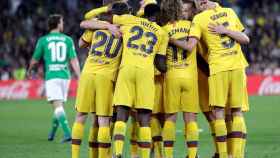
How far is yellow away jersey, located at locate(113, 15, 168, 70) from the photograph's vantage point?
1176 centimetres

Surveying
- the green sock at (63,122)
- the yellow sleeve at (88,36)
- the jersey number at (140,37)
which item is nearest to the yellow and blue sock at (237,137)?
the jersey number at (140,37)

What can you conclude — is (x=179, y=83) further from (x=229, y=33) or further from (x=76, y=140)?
(x=76, y=140)

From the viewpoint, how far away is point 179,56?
1236 cm

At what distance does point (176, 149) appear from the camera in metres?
15.0

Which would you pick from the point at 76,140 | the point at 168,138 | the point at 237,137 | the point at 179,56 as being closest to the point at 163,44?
the point at 179,56

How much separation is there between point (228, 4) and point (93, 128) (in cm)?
2697

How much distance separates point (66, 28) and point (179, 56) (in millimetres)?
24441

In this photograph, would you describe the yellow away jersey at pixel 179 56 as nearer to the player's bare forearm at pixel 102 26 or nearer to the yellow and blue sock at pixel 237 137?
the player's bare forearm at pixel 102 26

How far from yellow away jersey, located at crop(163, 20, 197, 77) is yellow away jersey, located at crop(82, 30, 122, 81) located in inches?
33.4

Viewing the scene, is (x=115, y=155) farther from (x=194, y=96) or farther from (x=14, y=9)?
(x=14, y=9)

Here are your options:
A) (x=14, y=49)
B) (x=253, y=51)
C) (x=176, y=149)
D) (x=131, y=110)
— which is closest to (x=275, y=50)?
(x=253, y=51)

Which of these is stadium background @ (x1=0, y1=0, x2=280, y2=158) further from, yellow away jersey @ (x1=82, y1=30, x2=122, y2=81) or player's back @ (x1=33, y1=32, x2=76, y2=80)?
yellow away jersey @ (x1=82, y1=30, x2=122, y2=81)

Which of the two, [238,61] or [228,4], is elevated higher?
[228,4]

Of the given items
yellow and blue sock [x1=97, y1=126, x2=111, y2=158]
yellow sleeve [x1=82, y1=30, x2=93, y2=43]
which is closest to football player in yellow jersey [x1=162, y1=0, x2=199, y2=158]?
yellow and blue sock [x1=97, y1=126, x2=111, y2=158]
